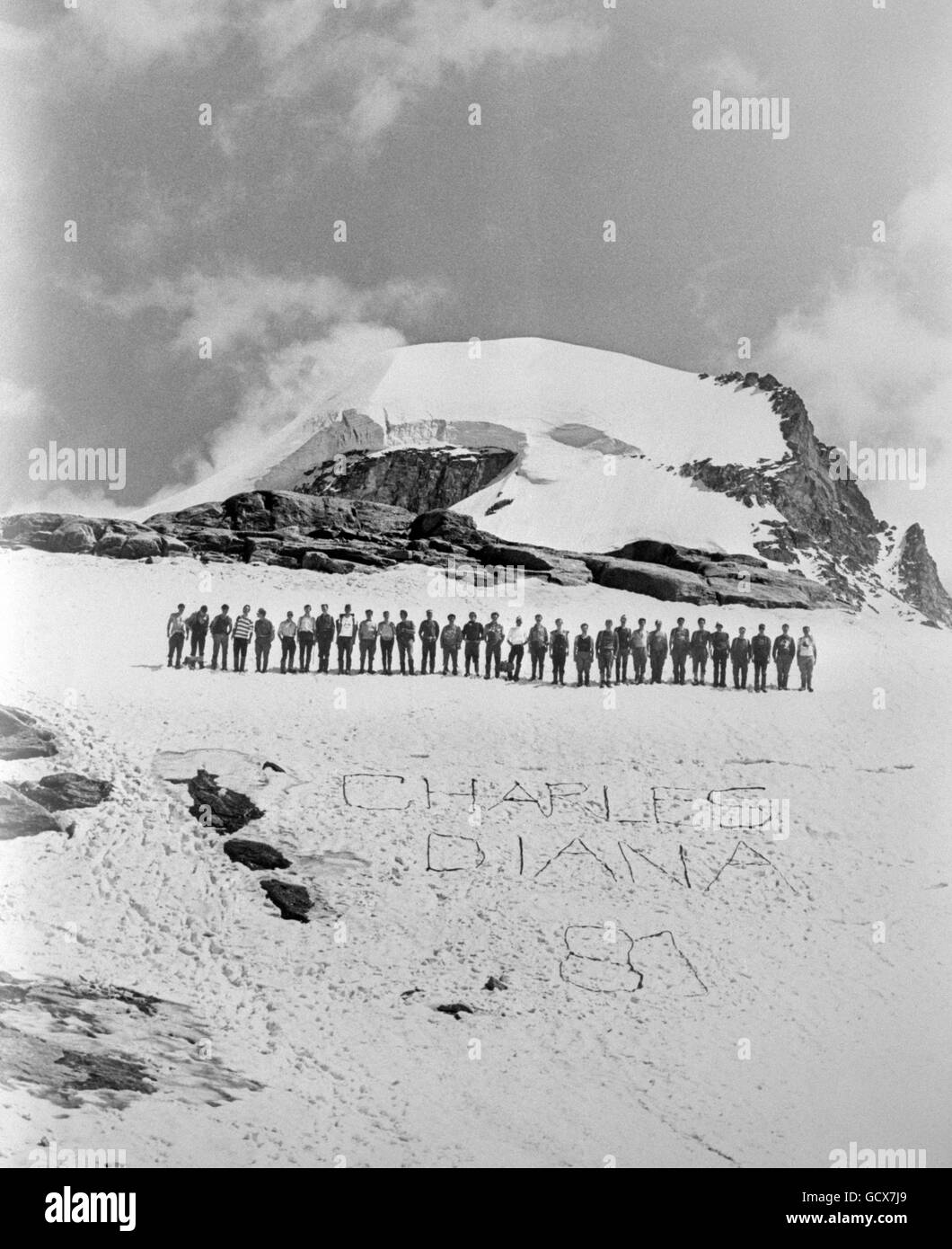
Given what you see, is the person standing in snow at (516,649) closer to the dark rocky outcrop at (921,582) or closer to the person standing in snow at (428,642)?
the person standing in snow at (428,642)

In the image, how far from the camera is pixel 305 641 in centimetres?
1922

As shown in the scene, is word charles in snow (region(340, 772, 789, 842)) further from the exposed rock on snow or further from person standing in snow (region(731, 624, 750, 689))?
the exposed rock on snow

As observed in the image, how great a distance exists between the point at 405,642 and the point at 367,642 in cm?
58

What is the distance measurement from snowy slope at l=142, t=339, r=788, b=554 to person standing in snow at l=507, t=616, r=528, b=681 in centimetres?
591

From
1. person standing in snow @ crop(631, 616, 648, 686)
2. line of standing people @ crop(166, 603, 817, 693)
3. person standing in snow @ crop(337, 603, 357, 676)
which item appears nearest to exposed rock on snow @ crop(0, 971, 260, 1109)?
line of standing people @ crop(166, 603, 817, 693)

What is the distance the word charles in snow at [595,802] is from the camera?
16.8 meters

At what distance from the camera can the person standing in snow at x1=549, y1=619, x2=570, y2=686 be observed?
1927 centimetres

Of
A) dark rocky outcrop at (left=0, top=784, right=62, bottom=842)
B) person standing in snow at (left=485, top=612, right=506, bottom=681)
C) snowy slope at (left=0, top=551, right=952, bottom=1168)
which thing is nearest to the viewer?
snowy slope at (left=0, top=551, right=952, bottom=1168)

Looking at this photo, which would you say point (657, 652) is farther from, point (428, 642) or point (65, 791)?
point (65, 791)

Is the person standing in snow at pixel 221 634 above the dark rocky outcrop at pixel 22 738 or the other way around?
above

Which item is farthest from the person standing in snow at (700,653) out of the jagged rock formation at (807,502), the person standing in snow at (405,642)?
the jagged rock formation at (807,502)

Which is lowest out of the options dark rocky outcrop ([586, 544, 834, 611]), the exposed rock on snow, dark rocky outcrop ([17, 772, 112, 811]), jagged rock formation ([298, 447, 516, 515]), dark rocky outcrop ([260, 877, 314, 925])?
the exposed rock on snow

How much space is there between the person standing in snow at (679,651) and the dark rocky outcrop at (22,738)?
9364mm
